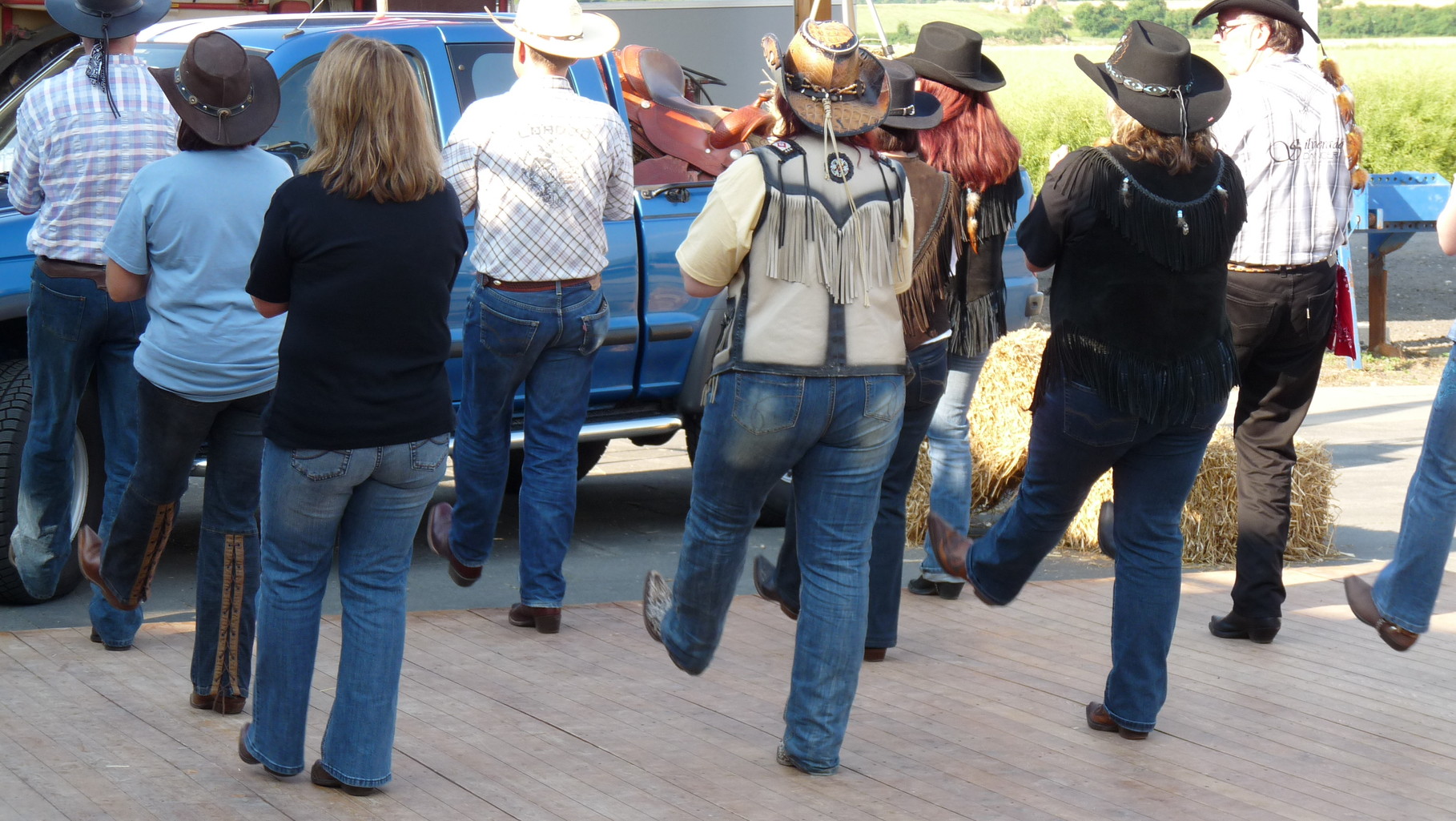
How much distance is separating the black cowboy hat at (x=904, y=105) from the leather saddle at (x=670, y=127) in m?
2.76

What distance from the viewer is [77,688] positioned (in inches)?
183

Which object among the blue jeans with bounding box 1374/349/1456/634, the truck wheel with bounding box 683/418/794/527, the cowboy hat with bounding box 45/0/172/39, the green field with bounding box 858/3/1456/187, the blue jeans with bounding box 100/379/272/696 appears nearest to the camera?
the blue jeans with bounding box 100/379/272/696

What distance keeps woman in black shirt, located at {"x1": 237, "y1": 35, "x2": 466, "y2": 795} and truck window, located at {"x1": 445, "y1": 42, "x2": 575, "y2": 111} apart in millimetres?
2755

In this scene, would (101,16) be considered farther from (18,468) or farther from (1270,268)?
(1270,268)

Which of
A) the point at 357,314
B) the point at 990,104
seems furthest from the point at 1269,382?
the point at 357,314

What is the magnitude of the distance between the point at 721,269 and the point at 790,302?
192 millimetres

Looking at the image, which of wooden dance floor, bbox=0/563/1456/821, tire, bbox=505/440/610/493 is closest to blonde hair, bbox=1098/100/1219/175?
wooden dance floor, bbox=0/563/1456/821

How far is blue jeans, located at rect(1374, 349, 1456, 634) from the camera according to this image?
4.62m

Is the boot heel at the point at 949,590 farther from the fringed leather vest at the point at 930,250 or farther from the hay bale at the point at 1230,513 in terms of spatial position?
the fringed leather vest at the point at 930,250

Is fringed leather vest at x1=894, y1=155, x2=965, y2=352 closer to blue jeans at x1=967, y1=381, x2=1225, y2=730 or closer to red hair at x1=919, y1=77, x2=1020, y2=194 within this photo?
red hair at x1=919, y1=77, x2=1020, y2=194

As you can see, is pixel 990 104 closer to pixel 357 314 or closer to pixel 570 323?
pixel 570 323

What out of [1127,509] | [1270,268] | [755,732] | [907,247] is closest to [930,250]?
[907,247]

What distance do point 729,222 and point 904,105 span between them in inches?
40.5

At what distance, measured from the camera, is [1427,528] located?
15.3ft
